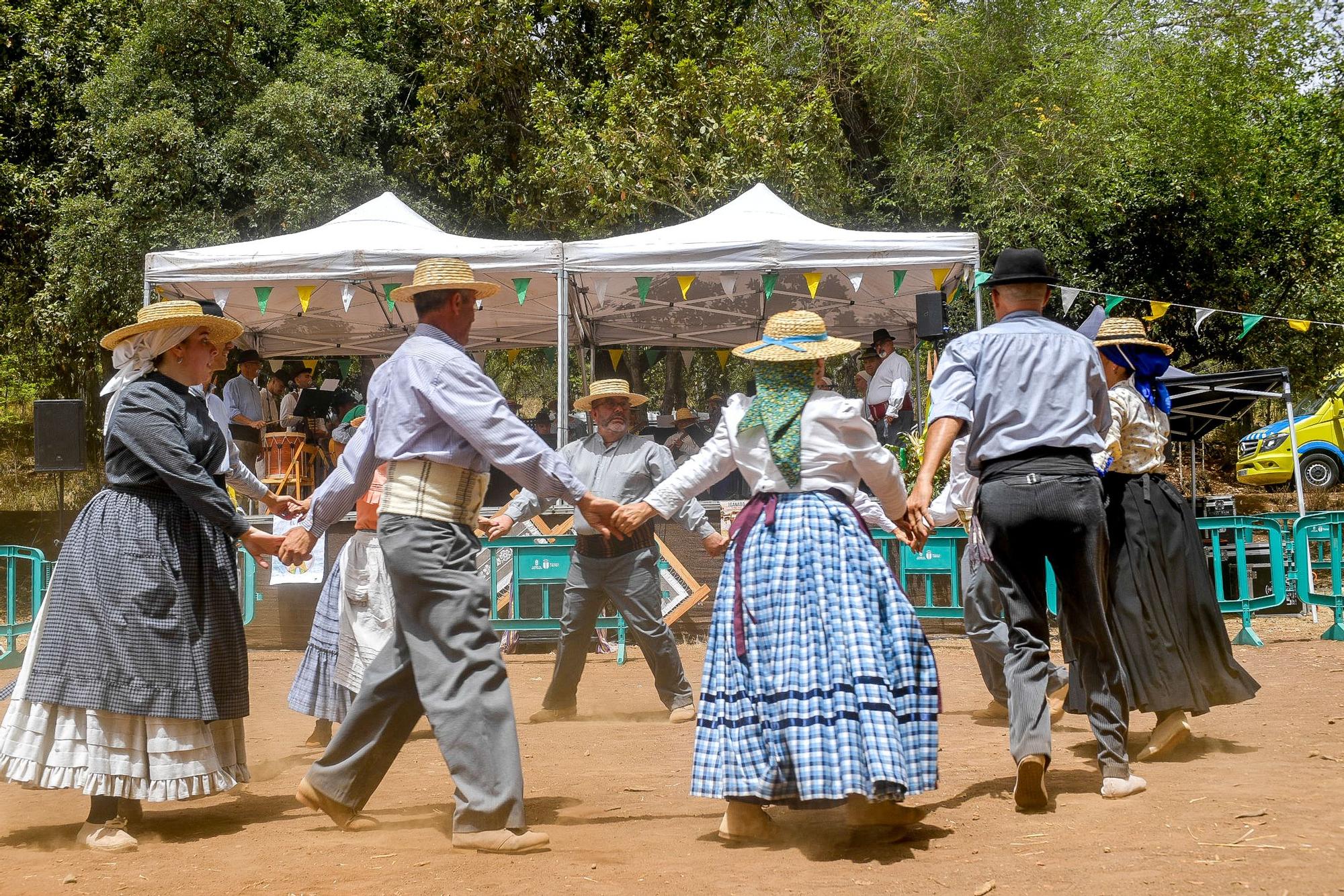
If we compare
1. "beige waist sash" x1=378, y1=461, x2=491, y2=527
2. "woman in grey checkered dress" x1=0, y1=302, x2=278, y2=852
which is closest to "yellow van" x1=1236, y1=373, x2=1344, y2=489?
"beige waist sash" x1=378, y1=461, x2=491, y2=527

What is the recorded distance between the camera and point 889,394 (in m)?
13.8

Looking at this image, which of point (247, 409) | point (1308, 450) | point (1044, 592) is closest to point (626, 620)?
point (1044, 592)

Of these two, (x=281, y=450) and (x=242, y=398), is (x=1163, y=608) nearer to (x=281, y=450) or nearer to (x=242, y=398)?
(x=281, y=450)

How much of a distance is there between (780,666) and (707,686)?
31cm

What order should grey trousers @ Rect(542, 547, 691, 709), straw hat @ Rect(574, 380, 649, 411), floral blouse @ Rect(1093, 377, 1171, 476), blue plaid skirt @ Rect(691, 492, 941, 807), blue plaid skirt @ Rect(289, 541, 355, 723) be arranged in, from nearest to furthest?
1. blue plaid skirt @ Rect(691, 492, 941, 807)
2. floral blouse @ Rect(1093, 377, 1171, 476)
3. blue plaid skirt @ Rect(289, 541, 355, 723)
4. grey trousers @ Rect(542, 547, 691, 709)
5. straw hat @ Rect(574, 380, 649, 411)

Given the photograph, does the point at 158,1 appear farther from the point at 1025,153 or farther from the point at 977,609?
the point at 977,609

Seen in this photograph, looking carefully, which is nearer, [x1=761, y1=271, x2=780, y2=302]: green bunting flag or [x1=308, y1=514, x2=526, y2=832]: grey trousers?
[x1=308, y1=514, x2=526, y2=832]: grey trousers

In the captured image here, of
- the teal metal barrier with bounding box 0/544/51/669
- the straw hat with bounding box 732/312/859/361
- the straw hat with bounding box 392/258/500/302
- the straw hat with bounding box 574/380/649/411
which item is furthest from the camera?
the teal metal barrier with bounding box 0/544/51/669

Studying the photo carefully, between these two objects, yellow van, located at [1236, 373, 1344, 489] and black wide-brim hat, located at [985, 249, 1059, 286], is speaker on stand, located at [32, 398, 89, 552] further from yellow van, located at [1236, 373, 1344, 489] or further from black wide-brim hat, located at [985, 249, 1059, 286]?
yellow van, located at [1236, 373, 1344, 489]

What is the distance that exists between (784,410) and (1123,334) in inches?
82.9

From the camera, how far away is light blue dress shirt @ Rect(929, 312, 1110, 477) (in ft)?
15.0

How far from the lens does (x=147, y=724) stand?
444 cm

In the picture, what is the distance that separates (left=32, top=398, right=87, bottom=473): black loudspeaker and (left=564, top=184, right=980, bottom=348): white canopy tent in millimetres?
5008

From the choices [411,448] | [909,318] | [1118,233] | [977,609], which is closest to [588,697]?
[977,609]
